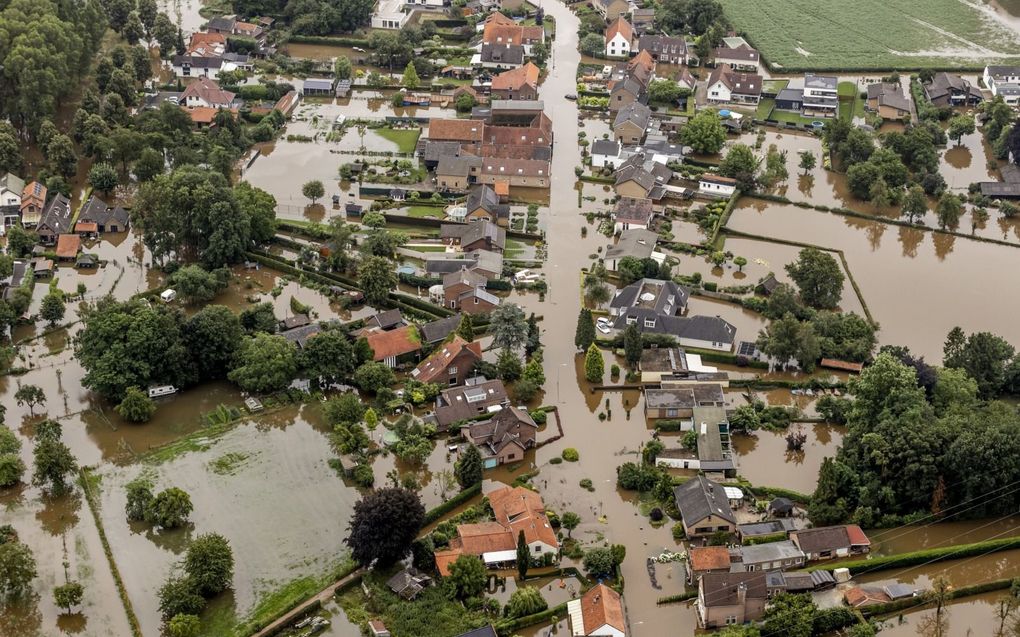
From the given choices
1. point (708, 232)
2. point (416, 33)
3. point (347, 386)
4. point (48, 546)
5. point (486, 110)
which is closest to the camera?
point (48, 546)

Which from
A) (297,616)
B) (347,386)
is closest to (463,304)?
(347,386)

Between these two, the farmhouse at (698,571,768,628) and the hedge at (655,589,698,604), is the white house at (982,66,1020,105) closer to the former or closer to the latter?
the farmhouse at (698,571,768,628)

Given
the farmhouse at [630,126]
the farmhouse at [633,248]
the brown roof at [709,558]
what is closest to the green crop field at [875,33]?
the farmhouse at [630,126]

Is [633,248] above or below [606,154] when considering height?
below

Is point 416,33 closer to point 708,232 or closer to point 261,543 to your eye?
point 708,232

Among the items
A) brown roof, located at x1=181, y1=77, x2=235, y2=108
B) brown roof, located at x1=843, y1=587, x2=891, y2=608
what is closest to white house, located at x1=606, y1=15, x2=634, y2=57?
brown roof, located at x1=181, y1=77, x2=235, y2=108

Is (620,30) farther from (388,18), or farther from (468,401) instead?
(468,401)

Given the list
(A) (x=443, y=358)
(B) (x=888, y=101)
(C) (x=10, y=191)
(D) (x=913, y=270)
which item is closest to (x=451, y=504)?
(A) (x=443, y=358)

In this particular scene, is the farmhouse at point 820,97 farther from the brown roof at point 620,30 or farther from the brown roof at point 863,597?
the brown roof at point 863,597
